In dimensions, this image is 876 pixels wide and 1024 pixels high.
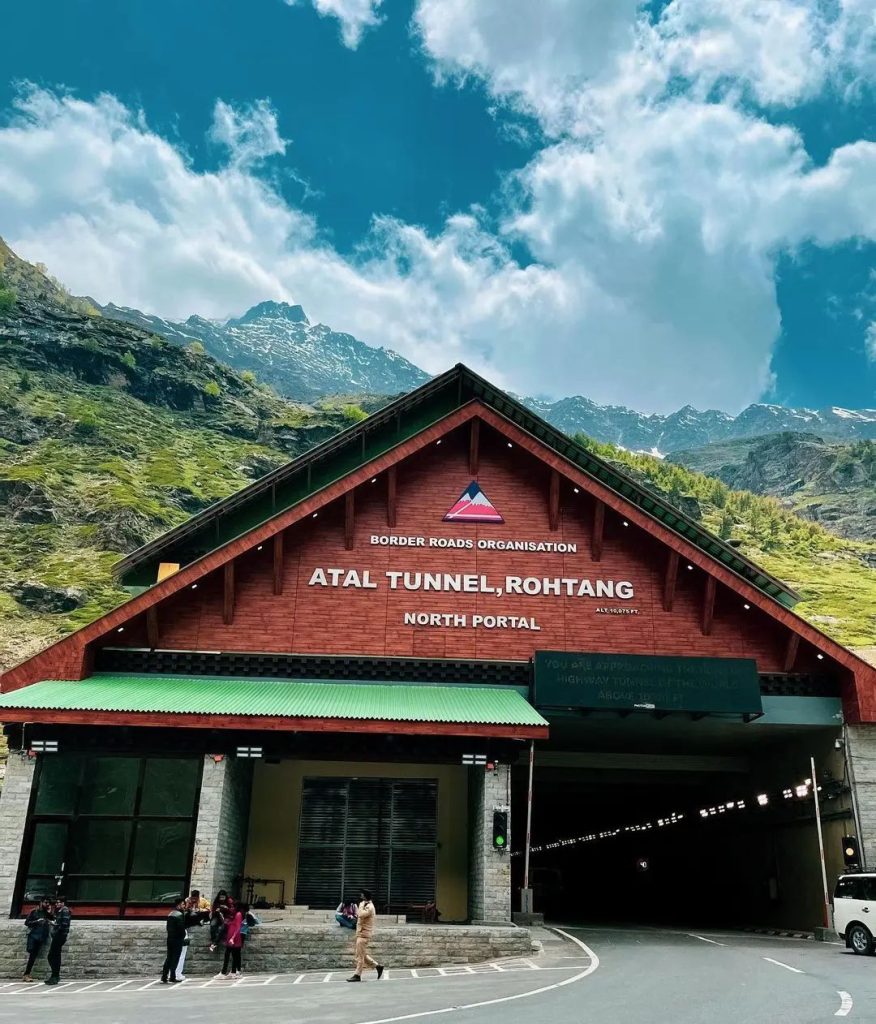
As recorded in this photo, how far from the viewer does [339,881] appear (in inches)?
931

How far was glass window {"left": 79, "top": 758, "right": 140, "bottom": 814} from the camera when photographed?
21.3m

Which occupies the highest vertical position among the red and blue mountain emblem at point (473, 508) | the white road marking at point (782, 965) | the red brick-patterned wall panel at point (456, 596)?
the red and blue mountain emblem at point (473, 508)

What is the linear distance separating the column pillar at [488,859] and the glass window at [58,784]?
10801mm

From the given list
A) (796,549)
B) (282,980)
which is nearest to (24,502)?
(282,980)

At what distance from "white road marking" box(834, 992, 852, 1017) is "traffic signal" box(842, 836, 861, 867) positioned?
11318 mm

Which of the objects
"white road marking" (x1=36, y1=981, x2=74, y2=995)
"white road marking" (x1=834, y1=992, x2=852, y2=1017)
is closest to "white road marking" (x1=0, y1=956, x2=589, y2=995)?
"white road marking" (x1=36, y1=981, x2=74, y2=995)

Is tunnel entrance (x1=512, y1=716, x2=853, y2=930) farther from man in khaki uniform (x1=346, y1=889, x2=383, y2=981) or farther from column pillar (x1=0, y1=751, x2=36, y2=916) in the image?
column pillar (x1=0, y1=751, x2=36, y2=916)

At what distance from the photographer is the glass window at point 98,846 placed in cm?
2089

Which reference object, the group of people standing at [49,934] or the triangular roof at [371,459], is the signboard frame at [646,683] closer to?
the triangular roof at [371,459]

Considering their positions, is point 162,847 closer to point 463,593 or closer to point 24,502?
point 463,593

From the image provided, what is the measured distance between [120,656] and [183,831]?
236 inches

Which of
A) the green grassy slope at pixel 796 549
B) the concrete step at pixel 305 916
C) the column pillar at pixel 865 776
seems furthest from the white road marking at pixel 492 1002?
the green grassy slope at pixel 796 549

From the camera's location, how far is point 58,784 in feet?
70.3

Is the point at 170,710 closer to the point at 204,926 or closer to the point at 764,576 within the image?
the point at 204,926
